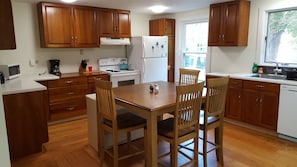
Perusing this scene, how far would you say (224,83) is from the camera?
2.43 metres

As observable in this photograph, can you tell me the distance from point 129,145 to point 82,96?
177 centimetres

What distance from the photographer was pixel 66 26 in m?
4.14

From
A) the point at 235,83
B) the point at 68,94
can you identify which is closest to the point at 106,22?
the point at 68,94

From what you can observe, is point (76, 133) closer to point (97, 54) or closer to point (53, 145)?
point (53, 145)

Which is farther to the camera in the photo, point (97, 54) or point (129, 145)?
point (97, 54)

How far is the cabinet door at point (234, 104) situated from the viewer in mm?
3750

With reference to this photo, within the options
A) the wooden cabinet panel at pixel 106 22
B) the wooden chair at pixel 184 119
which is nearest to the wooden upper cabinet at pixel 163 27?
the wooden cabinet panel at pixel 106 22

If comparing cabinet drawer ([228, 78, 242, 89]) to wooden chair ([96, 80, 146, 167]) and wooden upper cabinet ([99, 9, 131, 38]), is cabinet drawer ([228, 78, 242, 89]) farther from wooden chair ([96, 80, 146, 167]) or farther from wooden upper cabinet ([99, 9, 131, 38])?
wooden upper cabinet ([99, 9, 131, 38])

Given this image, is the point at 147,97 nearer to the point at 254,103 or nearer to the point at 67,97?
the point at 254,103

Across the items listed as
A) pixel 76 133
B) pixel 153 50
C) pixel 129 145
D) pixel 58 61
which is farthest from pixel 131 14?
pixel 129 145

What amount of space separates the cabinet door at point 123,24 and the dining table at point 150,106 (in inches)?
97.7

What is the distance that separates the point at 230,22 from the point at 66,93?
3.28m

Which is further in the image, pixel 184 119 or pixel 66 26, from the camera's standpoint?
pixel 66 26

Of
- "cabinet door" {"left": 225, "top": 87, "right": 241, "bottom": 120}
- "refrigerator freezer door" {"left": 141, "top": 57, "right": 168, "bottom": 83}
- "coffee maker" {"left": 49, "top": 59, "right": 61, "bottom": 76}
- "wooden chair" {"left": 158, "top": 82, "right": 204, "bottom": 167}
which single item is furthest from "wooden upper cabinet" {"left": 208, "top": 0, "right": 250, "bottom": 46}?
"coffee maker" {"left": 49, "top": 59, "right": 61, "bottom": 76}
